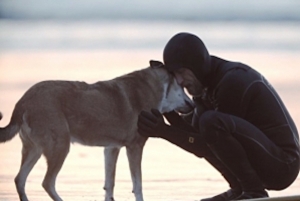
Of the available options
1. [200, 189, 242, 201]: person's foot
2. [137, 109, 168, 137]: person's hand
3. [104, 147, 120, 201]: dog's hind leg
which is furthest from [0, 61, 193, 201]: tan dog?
[200, 189, 242, 201]: person's foot

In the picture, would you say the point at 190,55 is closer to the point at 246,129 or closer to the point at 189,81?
the point at 189,81

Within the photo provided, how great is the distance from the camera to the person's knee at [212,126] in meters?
3.72

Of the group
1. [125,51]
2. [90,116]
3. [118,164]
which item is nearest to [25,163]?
[90,116]

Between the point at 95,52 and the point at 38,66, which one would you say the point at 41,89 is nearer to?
the point at 38,66

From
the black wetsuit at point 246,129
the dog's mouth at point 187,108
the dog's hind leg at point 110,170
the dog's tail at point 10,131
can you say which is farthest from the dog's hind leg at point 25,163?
the dog's mouth at point 187,108

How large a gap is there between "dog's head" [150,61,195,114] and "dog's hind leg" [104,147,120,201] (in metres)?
0.32

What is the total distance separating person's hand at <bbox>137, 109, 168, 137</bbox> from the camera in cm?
390

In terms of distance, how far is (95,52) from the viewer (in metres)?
8.35

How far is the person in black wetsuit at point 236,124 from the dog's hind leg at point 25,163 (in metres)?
0.50

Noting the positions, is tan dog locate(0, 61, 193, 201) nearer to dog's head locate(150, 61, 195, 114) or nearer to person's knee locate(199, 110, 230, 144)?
dog's head locate(150, 61, 195, 114)

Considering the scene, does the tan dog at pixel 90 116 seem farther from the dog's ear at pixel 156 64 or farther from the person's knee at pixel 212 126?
the person's knee at pixel 212 126

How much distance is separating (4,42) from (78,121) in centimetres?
507

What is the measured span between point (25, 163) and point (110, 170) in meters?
0.45

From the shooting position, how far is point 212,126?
3.72 metres
